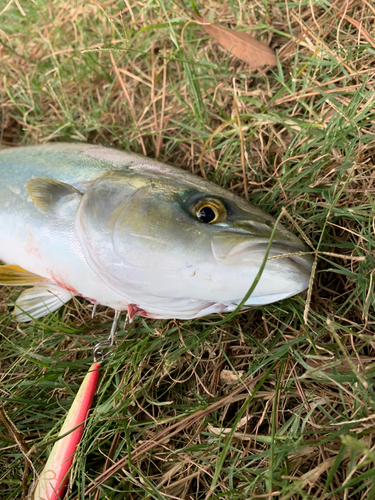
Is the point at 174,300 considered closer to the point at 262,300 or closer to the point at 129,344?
the point at 262,300

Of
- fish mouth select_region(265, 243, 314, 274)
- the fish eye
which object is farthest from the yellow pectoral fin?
fish mouth select_region(265, 243, 314, 274)

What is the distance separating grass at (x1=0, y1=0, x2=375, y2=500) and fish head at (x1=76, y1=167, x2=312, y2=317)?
0.27 m

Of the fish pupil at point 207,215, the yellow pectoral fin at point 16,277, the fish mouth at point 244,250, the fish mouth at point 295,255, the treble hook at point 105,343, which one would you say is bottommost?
the treble hook at point 105,343

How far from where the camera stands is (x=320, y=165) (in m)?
2.11

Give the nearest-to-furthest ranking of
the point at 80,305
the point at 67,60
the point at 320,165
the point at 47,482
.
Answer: the point at 47,482 → the point at 320,165 → the point at 80,305 → the point at 67,60

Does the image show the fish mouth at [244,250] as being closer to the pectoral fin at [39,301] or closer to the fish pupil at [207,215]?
the fish pupil at [207,215]

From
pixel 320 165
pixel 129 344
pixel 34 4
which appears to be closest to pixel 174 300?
pixel 129 344

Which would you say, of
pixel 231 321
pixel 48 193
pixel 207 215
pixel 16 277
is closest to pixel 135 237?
pixel 207 215

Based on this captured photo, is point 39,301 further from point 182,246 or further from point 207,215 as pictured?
point 207,215

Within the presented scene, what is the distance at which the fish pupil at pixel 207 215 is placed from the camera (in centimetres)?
167

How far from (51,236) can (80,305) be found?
0.62 m

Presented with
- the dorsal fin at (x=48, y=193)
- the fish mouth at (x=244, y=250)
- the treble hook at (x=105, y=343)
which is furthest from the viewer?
the treble hook at (x=105, y=343)

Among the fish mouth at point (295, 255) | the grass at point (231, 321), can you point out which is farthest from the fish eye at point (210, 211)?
the grass at point (231, 321)

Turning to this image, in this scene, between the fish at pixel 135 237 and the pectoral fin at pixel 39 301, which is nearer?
the fish at pixel 135 237
